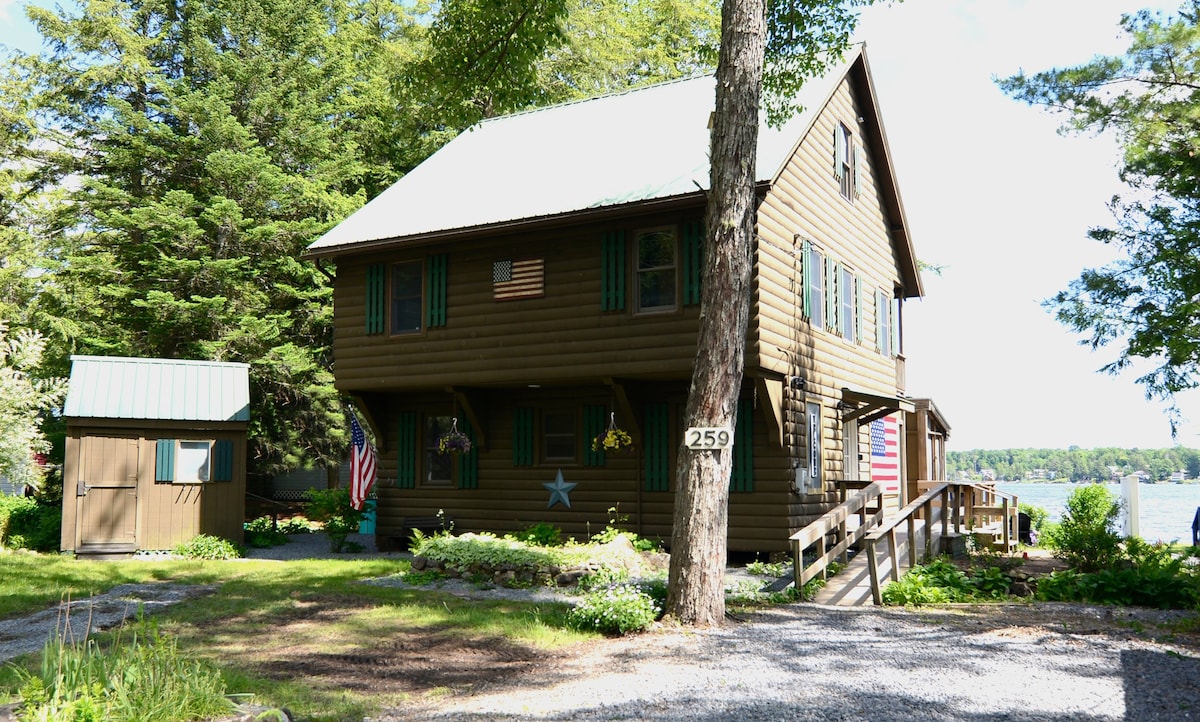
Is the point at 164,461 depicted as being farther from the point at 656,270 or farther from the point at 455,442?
the point at 656,270

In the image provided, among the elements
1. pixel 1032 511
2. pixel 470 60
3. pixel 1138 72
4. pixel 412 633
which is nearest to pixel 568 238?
pixel 470 60

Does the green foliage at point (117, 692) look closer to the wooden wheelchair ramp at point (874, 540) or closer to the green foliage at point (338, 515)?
the wooden wheelchair ramp at point (874, 540)

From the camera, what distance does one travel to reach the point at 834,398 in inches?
720

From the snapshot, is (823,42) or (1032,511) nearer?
(823,42)

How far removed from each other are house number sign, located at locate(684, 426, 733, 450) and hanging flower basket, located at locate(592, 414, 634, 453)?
20.3 ft

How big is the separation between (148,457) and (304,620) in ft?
30.7

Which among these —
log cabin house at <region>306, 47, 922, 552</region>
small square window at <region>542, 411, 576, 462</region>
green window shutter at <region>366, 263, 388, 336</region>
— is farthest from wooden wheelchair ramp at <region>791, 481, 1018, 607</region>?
green window shutter at <region>366, 263, 388, 336</region>

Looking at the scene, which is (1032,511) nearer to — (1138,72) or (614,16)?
(1138,72)

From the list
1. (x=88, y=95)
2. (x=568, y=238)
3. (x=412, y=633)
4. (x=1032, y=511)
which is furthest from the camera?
(x=88, y=95)

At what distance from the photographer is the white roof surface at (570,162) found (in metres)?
16.5

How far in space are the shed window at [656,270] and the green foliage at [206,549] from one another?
8910 millimetres

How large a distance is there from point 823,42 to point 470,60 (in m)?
5.68

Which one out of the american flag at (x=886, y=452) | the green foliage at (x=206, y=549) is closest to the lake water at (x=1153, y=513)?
the american flag at (x=886, y=452)

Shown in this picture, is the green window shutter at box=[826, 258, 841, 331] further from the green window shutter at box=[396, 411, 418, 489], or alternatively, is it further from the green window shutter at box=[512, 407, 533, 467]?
the green window shutter at box=[396, 411, 418, 489]
